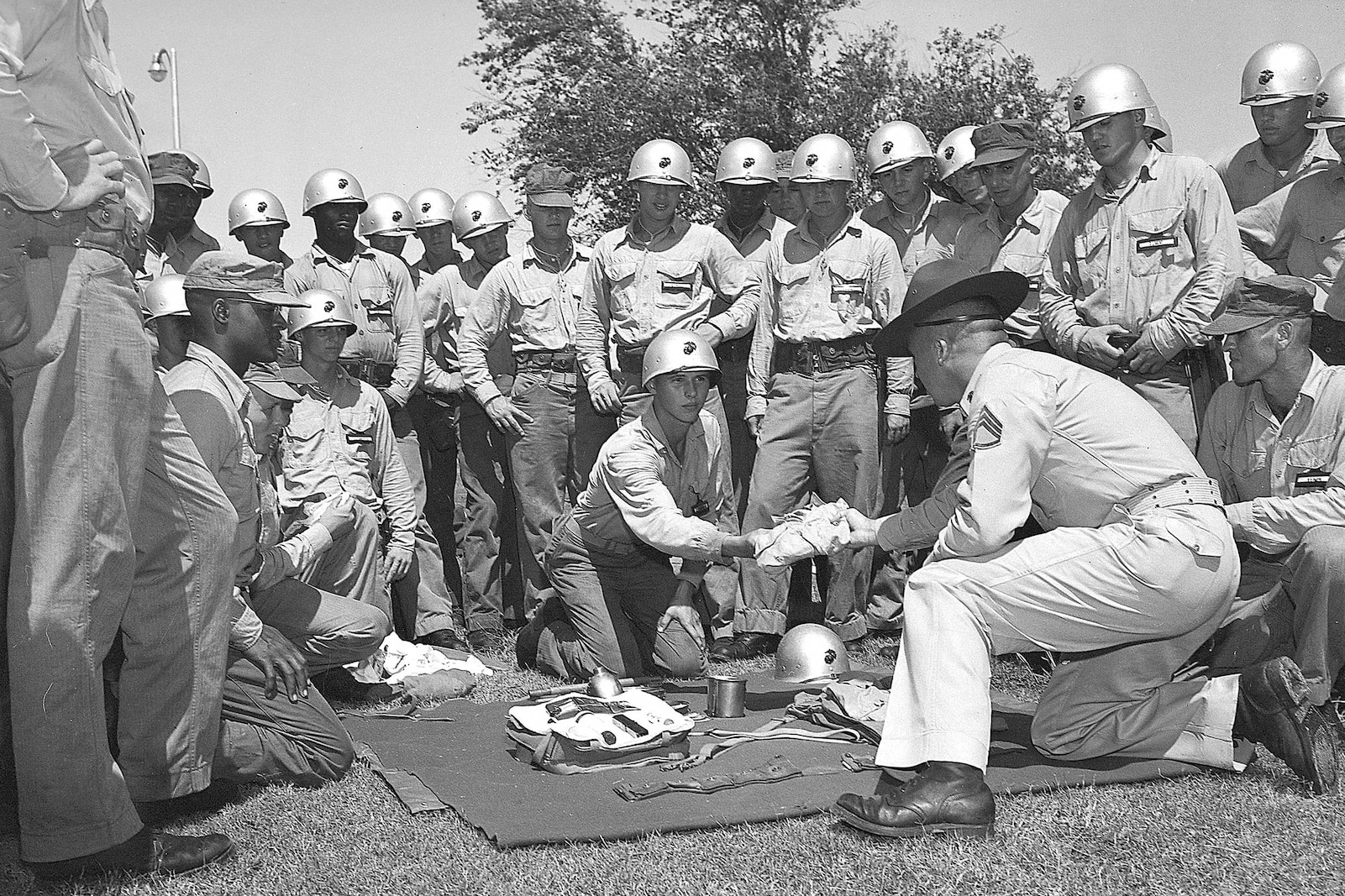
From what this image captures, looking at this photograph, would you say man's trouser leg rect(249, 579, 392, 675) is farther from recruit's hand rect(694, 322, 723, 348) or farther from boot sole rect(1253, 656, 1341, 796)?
boot sole rect(1253, 656, 1341, 796)

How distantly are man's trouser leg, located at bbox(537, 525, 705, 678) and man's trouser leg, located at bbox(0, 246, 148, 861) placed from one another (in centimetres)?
352

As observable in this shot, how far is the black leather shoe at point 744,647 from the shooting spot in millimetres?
7949

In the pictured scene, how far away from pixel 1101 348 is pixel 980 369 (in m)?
2.44

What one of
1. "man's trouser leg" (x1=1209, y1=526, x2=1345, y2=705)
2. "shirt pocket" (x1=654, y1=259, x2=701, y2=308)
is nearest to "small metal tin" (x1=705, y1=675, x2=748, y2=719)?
"man's trouser leg" (x1=1209, y1=526, x2=1345, y2=705)

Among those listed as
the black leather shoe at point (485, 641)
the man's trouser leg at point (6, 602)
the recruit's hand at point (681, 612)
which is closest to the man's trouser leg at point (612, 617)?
the recruit's hand at point (681, 612)

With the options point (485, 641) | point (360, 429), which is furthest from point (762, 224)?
point (485, 641)

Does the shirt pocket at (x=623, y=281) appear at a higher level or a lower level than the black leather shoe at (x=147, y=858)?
higher

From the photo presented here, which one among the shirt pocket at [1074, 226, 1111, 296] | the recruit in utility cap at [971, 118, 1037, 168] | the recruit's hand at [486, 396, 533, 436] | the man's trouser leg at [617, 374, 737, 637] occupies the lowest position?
the man's trouser leg at [617, 374, 737, 637]

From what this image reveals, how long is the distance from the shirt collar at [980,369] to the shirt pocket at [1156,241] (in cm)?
254

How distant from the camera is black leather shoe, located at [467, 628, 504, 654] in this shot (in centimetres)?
852

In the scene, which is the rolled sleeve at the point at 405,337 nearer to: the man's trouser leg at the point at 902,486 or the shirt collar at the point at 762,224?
the shirt collar at the point at 762,224

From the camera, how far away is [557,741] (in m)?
5.57

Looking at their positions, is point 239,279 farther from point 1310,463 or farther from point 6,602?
point 1310,463

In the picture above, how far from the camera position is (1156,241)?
7.21 metres
